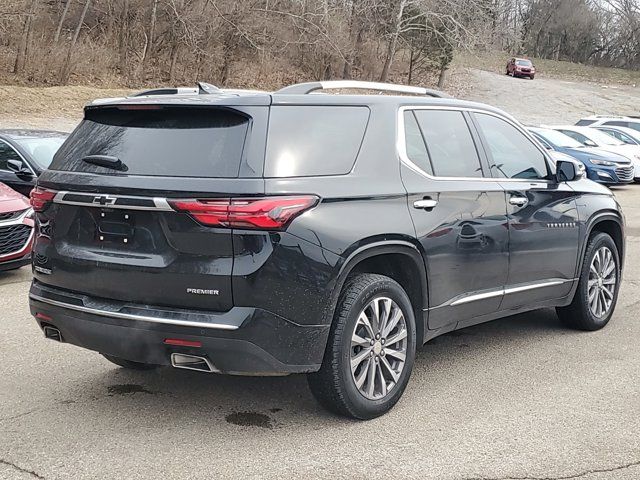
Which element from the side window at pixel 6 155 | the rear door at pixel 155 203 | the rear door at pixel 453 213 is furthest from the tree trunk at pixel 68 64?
the rear door at pixel 155 203

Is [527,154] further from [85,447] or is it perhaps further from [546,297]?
[85,447]

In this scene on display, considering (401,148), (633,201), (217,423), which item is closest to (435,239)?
(401,148)

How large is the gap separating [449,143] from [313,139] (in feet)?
4.10

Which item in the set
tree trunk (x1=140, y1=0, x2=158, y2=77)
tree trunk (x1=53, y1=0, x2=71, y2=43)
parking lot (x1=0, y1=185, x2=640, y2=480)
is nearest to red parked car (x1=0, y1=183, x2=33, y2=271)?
parking lot (x1=0, y1=185, x2=640, y2=480)

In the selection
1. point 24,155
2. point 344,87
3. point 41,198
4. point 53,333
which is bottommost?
point 24,155

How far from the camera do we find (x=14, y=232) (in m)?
8.31

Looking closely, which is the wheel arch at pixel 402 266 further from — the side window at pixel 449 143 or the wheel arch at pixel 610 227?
the wheel arch at pixel 610 227

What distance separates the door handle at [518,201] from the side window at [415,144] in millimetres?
867

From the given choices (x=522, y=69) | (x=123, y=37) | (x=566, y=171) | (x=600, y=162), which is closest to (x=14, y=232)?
(x=566, y=171)

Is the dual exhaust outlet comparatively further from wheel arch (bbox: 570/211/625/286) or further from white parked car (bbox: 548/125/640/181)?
white parked car (bbox: 548/125/640/181)

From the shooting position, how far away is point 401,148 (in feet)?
16.0

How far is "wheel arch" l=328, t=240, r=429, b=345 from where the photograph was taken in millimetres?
4510

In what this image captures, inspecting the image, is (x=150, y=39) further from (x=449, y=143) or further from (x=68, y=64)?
(x=449, y=143)

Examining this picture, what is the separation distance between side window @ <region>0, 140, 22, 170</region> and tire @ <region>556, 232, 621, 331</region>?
23.3ft
